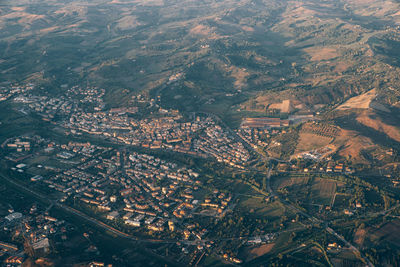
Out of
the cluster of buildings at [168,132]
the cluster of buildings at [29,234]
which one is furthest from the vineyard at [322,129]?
the cluster of buildings at [29,234]

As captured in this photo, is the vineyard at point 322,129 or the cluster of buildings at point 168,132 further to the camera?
the vineyard at point 322,129

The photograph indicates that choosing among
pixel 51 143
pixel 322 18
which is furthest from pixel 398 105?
pixel 322 18

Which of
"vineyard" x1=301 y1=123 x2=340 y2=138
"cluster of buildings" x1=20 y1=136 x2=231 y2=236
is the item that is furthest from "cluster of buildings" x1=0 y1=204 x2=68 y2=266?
"vineyard" x1=301 y1=123 x2=340 y2=138

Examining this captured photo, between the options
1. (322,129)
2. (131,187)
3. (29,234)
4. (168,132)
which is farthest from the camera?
(168,132)

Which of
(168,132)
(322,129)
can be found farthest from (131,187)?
(322,129)

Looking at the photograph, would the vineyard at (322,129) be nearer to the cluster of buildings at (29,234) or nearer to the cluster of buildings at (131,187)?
the cluster of buildings at (131,187)

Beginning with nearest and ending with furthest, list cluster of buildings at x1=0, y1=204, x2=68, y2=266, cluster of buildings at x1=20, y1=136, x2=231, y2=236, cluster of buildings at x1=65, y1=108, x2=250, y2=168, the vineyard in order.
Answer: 1. cluster of buildings at x1=0, y1=204, x2=68, y2=266
2. cluster of buildings at x1=20, y1=136, x2=231, y2=236
3. cluster of buildings at x1=65, y1=108, x2=250, y2=168
4. the vineyard

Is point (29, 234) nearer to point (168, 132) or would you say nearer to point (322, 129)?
point (168, 132)

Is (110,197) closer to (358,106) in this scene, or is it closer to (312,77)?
(358,106)

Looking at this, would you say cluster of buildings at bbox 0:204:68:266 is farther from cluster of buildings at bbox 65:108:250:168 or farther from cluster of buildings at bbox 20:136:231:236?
cluster of buildings at bbox 65:108:250:168

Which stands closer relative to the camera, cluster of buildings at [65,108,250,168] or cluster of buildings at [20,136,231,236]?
cluster of buildings at [20,136,231,236]

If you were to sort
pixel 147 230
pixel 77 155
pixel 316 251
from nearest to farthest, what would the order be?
pixel 316 251 < pixel 147 230 < pixel 77 155
